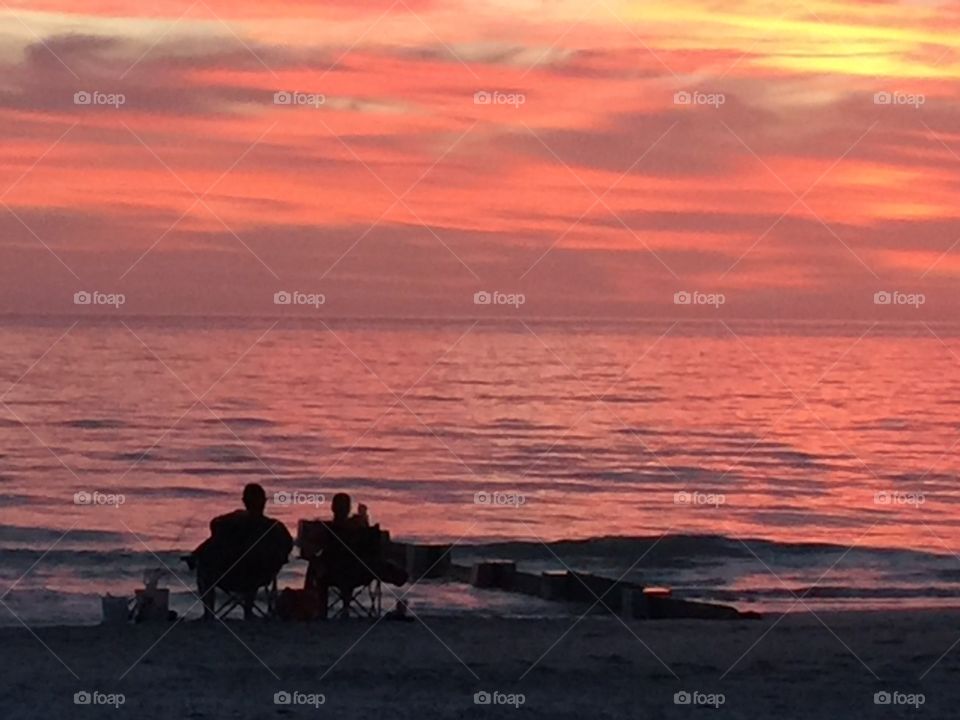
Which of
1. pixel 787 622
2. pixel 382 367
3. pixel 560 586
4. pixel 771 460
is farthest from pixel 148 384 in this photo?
pixel 787 622

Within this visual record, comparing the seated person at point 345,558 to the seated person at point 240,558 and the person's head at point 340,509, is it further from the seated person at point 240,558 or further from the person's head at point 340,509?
the seated person at point 240,558

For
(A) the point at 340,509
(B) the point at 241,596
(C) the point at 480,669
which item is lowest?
(C) the point at 480,669

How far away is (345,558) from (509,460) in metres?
29.8

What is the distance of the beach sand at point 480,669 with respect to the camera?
9.65 meters

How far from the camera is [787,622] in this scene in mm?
13836

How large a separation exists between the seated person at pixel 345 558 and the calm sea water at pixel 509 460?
4285 mm

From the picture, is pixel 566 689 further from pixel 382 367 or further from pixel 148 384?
pixel 382 367

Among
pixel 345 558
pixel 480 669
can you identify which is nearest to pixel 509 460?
pixel 345 558

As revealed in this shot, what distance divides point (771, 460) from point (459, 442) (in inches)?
350

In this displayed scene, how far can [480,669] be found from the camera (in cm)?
1095

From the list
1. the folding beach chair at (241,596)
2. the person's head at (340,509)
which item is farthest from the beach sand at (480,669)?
the person's head at (340,509)

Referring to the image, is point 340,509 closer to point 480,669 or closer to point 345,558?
point 345,558

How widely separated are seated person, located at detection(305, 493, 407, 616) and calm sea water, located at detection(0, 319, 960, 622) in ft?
14.1

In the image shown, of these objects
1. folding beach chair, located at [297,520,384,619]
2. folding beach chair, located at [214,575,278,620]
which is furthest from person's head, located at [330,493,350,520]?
folding beach chair, located at [214,575,278,620]
